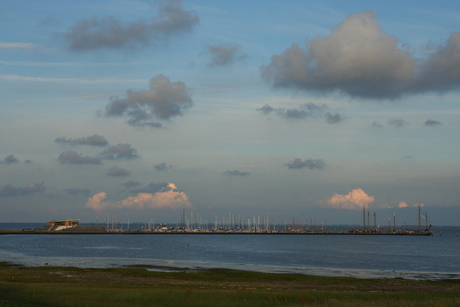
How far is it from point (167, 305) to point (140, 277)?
2960 cm

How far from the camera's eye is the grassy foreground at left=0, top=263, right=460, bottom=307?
41.6m

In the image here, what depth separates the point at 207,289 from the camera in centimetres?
5406

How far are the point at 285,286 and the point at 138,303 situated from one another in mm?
24478

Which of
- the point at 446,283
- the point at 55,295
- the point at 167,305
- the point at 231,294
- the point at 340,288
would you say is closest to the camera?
the point at 167,305

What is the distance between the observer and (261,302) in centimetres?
4288

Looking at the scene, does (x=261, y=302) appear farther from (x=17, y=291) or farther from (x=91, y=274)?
(x=91, y=274)

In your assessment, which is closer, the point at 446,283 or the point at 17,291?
the point at 17,291

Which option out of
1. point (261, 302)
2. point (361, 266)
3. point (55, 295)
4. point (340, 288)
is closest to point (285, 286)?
point (340, 288)

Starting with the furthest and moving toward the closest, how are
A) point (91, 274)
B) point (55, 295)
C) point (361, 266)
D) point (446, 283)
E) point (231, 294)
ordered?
point (361, 266)
point (91, 274)
point (446, 283)
point (231, 294)
point (55, 295)

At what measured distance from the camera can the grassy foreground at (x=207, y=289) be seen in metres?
41.6

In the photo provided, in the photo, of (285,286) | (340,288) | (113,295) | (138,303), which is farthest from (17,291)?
(340,288)

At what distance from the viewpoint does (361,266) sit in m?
97.2

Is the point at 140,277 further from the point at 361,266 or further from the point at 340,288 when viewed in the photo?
the point at 361,266

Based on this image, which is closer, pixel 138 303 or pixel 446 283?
pixel 138 303
